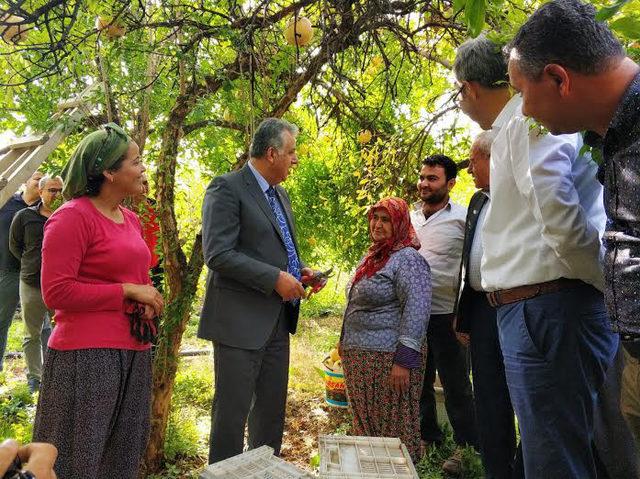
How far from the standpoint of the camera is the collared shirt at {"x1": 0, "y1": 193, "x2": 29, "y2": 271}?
457 cm

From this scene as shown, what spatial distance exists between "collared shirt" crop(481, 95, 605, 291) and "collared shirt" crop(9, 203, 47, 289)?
3970mm

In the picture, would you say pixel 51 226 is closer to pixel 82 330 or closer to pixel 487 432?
pixel 82 330

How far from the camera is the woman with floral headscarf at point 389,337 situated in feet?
8.56

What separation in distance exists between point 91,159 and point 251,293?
0.95 metres

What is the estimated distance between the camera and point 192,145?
4.21 m

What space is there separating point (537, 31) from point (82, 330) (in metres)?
1.78

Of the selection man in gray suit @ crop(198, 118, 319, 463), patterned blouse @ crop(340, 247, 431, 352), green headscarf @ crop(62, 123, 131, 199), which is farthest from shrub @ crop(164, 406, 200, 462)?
green headscarf @ crop(62, 123, 131, 199)

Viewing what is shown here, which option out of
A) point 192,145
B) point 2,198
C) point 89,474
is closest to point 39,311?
point 2,198

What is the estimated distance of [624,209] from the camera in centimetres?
108

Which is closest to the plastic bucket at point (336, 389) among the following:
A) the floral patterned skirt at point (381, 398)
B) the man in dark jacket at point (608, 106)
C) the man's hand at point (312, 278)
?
the floral patterned skirt at point (381, 398)

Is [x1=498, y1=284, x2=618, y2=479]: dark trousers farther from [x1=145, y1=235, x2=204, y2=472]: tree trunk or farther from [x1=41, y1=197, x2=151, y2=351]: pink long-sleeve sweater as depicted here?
[x1=145, y1=235, x2=204, y2=472]: tree trunk

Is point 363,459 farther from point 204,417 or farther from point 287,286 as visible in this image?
point 204,417

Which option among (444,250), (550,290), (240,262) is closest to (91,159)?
(240,262)

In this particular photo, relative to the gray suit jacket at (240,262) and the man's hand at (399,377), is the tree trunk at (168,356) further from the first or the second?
the man's hand at (399,377)
